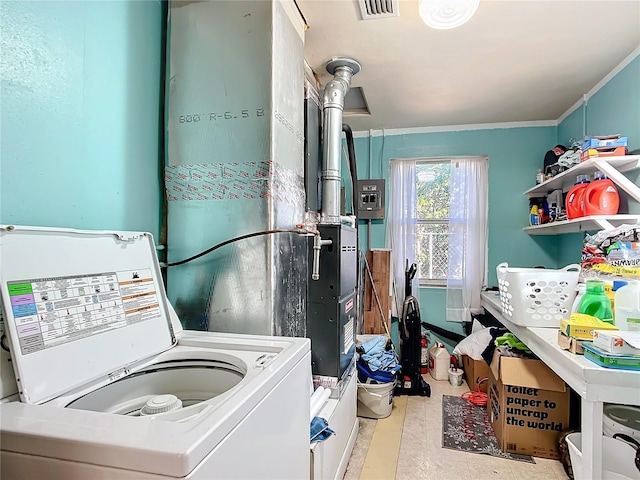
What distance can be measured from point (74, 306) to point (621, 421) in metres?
2.23

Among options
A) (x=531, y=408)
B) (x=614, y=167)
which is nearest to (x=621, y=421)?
(x=531, y=408)

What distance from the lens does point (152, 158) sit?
4.84 ft

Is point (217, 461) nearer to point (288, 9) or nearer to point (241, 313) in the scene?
point (241, 313)

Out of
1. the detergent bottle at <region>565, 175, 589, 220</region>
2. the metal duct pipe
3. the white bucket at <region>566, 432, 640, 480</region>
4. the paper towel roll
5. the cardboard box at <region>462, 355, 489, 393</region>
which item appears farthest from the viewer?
the cardboard box at <region>462, 355, 489, 393</region>

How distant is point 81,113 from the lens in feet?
3.67

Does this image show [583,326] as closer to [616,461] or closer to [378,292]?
[616,461]

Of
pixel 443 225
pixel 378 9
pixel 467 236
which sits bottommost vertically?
pixel 467 236

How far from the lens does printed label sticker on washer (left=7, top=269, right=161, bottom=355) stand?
2.47 ft

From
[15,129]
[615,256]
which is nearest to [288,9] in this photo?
[15,129]

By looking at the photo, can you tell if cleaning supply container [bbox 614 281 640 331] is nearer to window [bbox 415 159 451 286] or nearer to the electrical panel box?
window [bbox 415 159 451 286]

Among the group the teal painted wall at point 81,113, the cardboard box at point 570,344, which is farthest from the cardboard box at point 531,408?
the teal painted wall at point 81,113

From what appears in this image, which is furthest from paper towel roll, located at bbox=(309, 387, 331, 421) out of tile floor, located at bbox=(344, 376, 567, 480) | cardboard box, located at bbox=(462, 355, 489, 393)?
cardboard box, located at bbox=(462, 355, 489, 393)

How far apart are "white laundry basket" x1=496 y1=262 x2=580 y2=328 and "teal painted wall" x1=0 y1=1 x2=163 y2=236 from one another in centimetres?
197

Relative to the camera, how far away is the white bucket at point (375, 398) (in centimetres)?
245
